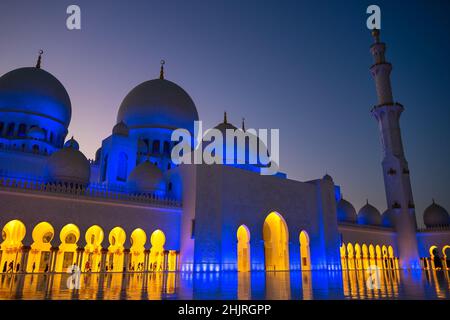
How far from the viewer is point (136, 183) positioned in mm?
16578

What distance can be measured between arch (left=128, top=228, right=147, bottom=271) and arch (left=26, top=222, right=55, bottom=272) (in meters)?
3.11

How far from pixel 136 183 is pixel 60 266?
180 inches

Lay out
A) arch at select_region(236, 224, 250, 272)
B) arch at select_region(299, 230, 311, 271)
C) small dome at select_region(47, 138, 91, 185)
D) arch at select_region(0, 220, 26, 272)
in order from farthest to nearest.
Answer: arch at select_region(299, 230, 311, 271) → arch at select_region(236, 224, 250, 272) → small dome at select_region(47, 138, 91, 185) → arch at select_region(0, 220, 26, 272)

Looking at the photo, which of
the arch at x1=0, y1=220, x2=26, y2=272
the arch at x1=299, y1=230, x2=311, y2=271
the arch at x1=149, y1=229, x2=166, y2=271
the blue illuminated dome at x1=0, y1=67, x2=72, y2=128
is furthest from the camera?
the arch at x1=299, y1=230, x2=311, y2=271

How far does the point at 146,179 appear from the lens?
54.7ft

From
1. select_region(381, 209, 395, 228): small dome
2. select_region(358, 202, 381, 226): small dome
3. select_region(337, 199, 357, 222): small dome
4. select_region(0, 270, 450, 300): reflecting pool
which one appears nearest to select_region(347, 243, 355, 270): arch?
select_region(337, 199, 357, 222): small dome

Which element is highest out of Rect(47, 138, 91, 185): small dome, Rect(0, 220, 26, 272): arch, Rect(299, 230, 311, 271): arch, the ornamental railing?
Rect(47, 138, 91, 185): small dome

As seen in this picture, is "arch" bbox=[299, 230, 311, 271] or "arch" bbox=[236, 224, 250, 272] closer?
"arch" bbox=[236, 224, 250, 272]

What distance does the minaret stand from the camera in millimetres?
24188

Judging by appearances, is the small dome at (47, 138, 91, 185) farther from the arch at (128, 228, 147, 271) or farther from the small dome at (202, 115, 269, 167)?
the small dome at (202, 115, 269, 167)

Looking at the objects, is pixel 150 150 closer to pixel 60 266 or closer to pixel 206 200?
pixel 206 200

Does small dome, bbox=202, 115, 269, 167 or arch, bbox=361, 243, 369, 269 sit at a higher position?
small dome, bbox=202, 115, 269, 167
